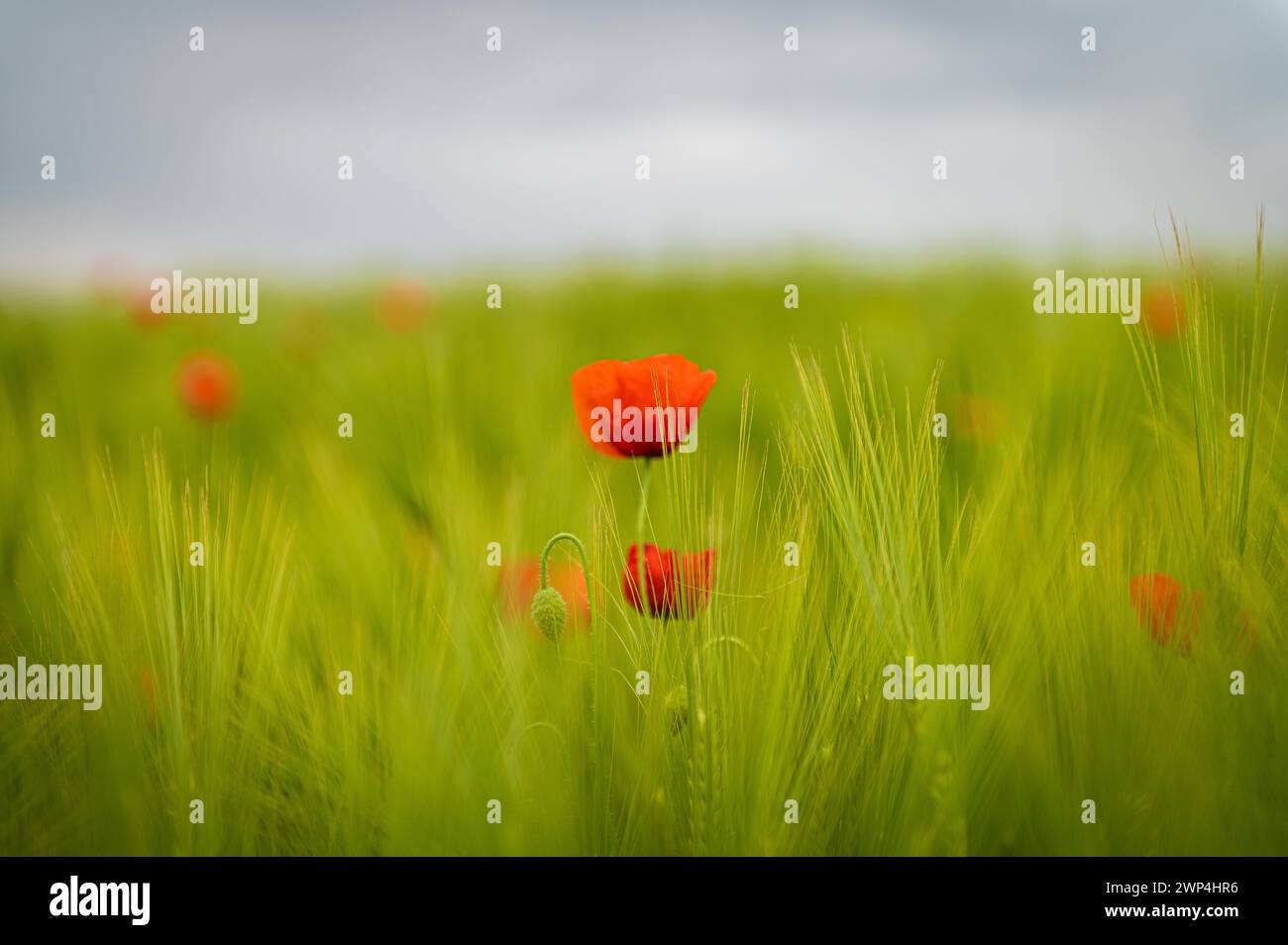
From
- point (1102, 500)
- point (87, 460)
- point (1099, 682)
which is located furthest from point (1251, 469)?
point (87, 460)

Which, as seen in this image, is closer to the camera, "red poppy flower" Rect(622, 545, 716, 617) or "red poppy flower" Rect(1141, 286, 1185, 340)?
"red poppy flower" Rect(622, 545, 716, 617)

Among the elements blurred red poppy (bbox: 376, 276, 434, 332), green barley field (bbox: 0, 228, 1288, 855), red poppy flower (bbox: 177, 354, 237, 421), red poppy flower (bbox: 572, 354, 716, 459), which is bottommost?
green barley field (bbox: 0, 228, 1288, 855)

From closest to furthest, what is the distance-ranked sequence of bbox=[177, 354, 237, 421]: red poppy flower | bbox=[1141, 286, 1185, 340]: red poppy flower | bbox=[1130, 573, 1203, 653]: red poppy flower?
bbox=[1130, 573, 1203, 653]: red poppy flower → bbox=[1141, 286, 1185, 340]: red poppy flower → bbox=[177, 354, 237, 421]: red poppy flower

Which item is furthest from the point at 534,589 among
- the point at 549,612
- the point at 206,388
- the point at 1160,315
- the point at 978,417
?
the point at 1160,315

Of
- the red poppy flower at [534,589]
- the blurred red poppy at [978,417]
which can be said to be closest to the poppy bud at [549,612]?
the red poppy flower at [534,589]

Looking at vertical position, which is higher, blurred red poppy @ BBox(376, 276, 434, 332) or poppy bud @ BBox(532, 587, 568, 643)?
blurred red poppy @ BBox(376, 276, 434, 332)

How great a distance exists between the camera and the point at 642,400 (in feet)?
2.49

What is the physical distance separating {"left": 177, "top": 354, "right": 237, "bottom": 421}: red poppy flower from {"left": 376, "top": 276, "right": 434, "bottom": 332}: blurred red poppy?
0.28 m

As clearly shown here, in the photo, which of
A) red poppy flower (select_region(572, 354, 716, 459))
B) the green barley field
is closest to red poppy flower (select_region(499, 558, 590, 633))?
the green barley field

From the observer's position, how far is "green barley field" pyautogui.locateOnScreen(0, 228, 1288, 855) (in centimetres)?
76

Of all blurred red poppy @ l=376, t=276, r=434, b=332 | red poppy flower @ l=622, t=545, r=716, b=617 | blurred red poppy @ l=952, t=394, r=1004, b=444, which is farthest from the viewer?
blurred red poppy @ l=376, t=276, r=434, b=332

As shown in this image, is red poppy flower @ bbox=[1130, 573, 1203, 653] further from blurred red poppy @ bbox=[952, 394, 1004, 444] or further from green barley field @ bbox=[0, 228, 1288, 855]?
blurred red poppy @ bbox=[952, 394, 1004, 444]

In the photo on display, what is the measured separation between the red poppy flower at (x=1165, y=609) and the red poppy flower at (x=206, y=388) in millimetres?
1308
